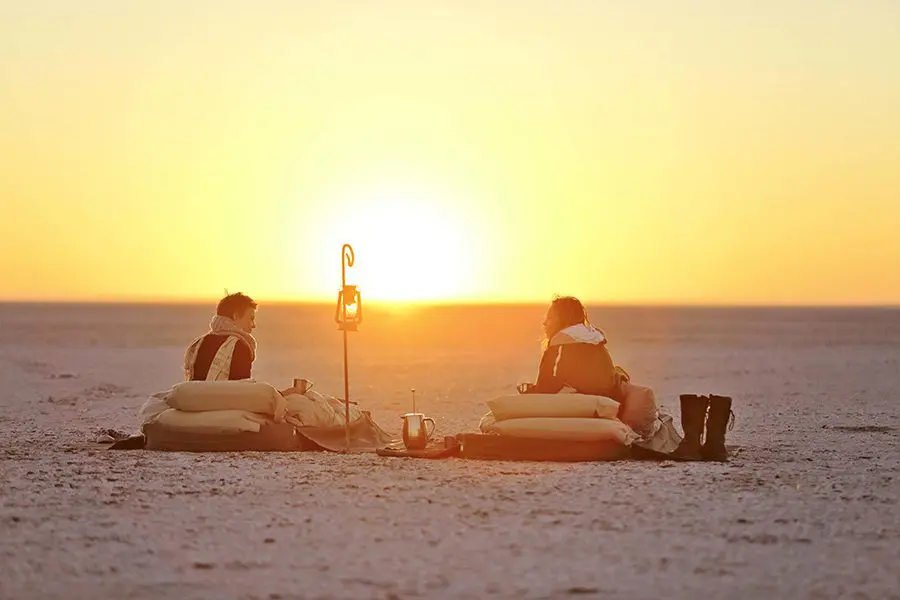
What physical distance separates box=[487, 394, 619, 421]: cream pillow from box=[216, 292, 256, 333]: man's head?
2.59m

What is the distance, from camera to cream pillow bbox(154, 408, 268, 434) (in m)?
12.1

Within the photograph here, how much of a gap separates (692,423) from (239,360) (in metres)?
4.19

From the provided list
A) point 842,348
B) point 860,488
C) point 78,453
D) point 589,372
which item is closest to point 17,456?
point 78,453

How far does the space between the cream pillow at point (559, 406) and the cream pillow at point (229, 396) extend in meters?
2.16

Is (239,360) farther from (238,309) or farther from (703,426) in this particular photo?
(703,426)

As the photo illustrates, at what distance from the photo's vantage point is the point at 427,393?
70.9 feet

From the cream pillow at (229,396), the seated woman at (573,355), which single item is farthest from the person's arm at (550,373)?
the cream pillow at (229,396)

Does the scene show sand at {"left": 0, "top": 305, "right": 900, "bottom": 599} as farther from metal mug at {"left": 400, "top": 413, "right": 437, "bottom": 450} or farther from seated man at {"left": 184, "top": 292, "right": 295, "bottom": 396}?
seated man at {"left": 184, "top": 292, "right": 295, "bottom": 396}

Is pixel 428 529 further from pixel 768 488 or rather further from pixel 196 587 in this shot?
pixel 768 488

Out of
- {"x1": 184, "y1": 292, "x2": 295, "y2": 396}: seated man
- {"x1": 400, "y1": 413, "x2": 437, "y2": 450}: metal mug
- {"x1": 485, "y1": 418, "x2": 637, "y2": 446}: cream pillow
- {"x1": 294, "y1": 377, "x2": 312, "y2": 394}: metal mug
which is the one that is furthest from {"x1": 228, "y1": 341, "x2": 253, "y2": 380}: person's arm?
{"x1": 485, "y1": 418, "x2": 637, "y2": 446}: cream pillow

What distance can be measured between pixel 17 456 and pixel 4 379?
13371 millimetres

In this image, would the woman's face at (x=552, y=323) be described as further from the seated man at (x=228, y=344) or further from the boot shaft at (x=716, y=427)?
the seated man at (x=228, y=344)

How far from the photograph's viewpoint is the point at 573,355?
11742 millimetres

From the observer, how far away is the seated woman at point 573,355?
38.5 feet
